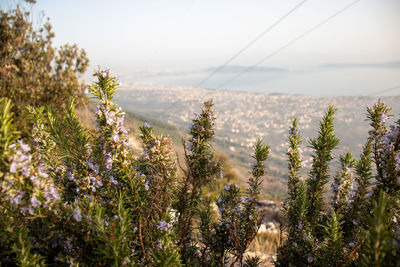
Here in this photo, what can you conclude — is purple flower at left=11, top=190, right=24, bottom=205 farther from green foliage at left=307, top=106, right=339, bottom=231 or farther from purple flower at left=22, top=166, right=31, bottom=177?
green foliage at left=307, top=106, right=339, bottom=231

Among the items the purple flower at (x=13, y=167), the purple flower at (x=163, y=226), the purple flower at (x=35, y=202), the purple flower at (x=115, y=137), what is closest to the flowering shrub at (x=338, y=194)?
the purple flower at (x=163, y=226)

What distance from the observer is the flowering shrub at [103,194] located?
53.9 inches

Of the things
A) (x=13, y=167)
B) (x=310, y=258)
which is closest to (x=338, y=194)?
(x=310, y=258)

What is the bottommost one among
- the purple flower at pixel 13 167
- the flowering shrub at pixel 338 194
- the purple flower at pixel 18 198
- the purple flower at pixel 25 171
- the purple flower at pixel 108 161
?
the flowering shrub at pixel 338 194

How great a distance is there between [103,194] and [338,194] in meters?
2.51

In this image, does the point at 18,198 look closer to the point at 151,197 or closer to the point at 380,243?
the point at 151,197

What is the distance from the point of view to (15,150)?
126 centimetres

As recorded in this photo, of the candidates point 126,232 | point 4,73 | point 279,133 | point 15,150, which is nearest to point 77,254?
point 126,232

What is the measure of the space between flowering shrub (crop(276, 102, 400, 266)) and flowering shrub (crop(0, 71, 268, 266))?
533 mm

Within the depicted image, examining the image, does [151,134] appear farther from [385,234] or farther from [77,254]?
[385,234]

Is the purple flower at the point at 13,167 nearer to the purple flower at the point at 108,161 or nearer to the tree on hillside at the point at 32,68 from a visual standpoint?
the purple flower at the point at 108,161

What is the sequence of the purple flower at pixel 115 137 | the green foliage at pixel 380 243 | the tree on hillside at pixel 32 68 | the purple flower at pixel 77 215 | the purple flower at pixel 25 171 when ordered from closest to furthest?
the green foliage at pixel 380 243 → the purple flower at pixel 25 171 → the purple flower at pixel 77 215 → the purple flower at pixel 115 137 → the tree on hillside at pixel 32 68

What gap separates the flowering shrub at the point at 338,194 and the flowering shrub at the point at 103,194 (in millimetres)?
533

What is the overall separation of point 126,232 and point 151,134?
39.2 inches
